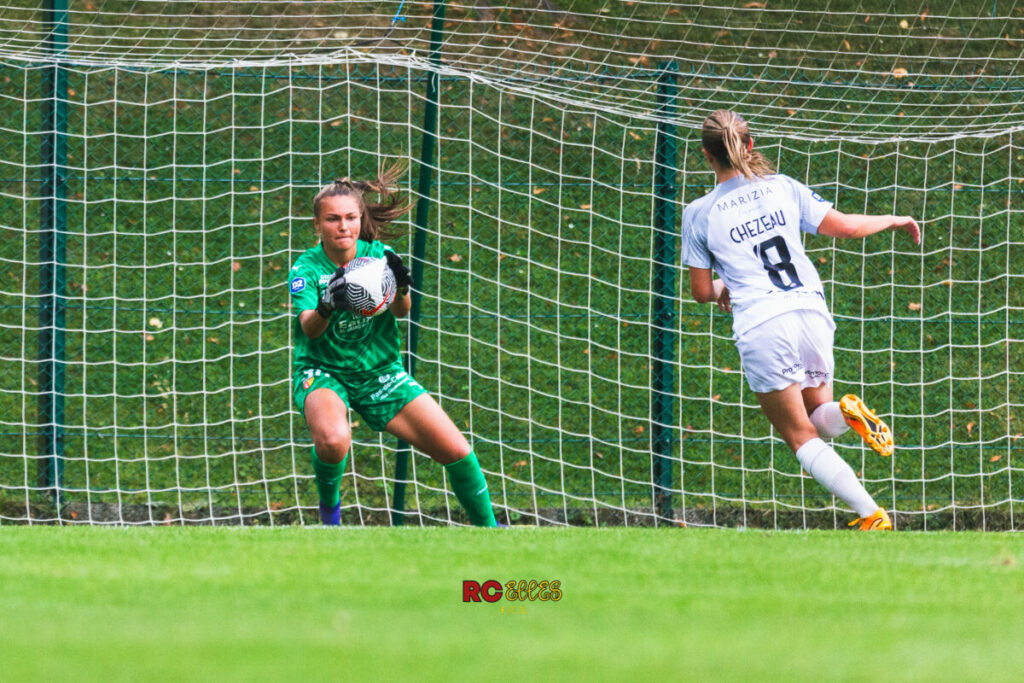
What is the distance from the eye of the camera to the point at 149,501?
7.34 meters

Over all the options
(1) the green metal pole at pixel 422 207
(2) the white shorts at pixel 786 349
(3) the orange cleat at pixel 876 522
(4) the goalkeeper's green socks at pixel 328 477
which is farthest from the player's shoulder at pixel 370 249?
(3) the orange cleat at pixel 876 522

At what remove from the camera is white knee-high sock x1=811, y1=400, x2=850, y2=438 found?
5492 millimetres

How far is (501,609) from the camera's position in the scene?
3037 mm

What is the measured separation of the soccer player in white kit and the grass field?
0.70 meters

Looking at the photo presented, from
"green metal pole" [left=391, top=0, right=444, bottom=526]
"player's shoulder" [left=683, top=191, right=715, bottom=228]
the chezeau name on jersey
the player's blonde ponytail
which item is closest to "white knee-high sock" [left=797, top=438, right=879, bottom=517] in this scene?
the chezeau name on jersey

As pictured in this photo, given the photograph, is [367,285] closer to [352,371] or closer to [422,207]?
[352,371]

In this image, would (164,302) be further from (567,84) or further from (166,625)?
(166,625)

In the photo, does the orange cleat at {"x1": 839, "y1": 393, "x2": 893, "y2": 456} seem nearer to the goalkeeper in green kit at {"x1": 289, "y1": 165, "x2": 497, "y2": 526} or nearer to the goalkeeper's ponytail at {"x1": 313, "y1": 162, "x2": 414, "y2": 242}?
the goalkeeper in green kit at {"x1": 289, "y1": 165, "x2": 497, "y2": 526}

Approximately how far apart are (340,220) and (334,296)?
53cm

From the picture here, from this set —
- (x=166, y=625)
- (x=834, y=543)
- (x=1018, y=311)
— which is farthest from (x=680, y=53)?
(x=166, y=625)

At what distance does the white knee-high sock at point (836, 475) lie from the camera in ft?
17.3

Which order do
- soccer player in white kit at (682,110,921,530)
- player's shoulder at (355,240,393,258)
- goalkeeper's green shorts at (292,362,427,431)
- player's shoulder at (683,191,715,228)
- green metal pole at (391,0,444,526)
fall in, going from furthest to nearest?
1. green metal pole at (391,0,444,526)
2. player's shoulder at (355,240,393,258)
3. goalkeeper's green shorts at (292,362,427,431)
4. player's shoulder at (683,191,715,228)
5. soccer player in white kit at (682,110,921,530)

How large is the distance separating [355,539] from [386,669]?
2.21m

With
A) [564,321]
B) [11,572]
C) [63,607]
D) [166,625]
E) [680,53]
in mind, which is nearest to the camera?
[166,625]
